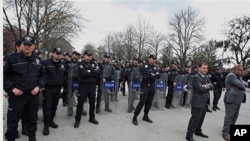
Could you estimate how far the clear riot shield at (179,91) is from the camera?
9.85 meters

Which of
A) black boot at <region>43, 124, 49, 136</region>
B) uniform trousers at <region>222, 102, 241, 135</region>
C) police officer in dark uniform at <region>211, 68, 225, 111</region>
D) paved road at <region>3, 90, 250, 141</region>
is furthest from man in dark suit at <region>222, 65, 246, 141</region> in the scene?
black boot at <region>43, 124, 49, 136</region>

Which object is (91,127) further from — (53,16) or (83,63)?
(53,16)

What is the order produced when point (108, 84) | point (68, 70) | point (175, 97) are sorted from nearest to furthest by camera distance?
1. point (68, 70)
2. point (108, 84)
3. point (175, 97)

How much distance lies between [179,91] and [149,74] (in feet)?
11.7

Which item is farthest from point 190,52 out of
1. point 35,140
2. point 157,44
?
point 35,140

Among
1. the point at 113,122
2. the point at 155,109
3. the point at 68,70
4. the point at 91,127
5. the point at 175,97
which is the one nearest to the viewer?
the point at 91,127

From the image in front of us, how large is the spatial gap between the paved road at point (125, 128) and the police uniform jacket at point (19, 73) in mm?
1462

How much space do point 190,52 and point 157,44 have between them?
6111 millimetres

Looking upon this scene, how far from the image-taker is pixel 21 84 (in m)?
4.33

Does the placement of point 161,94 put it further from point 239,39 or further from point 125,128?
point 239,39

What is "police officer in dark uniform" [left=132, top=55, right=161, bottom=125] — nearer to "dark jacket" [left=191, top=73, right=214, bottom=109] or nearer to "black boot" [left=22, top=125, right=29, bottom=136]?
"dark jacket" [left=191, top=73, right=214, bottom=109]

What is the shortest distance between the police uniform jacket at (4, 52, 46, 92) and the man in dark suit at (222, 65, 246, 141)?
15.0ft

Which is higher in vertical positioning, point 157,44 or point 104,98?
point 157,44

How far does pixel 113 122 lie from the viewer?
6906 millimetres
